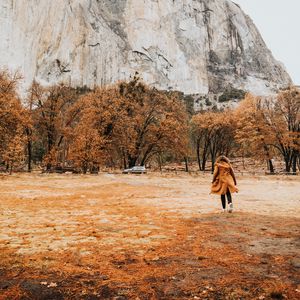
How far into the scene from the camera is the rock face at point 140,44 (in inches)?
3826

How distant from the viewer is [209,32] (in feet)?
526

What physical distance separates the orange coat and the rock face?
88710 mm

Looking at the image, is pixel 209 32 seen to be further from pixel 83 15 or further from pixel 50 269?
pixel 50 269

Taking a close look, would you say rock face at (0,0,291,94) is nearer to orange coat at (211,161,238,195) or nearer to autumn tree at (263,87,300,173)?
autumn tree at (263,87,300,173)

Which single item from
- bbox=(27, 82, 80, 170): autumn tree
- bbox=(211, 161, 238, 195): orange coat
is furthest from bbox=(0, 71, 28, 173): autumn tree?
bbox=(211, 161, 238, 195): orange coat

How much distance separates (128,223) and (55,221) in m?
1.71

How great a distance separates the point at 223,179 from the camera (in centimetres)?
966

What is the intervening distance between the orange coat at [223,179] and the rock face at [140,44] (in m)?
88.7

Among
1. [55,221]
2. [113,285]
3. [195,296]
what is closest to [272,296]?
[195,296]

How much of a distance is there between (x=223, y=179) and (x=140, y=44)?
132m

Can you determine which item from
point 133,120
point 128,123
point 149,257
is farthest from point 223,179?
point 133,120

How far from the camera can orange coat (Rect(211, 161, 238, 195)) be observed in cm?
957

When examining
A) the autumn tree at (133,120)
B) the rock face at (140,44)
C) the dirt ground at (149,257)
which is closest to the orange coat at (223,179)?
the dirt ground at (149,257)

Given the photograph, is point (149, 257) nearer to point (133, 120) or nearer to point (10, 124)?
point (10, 124)
